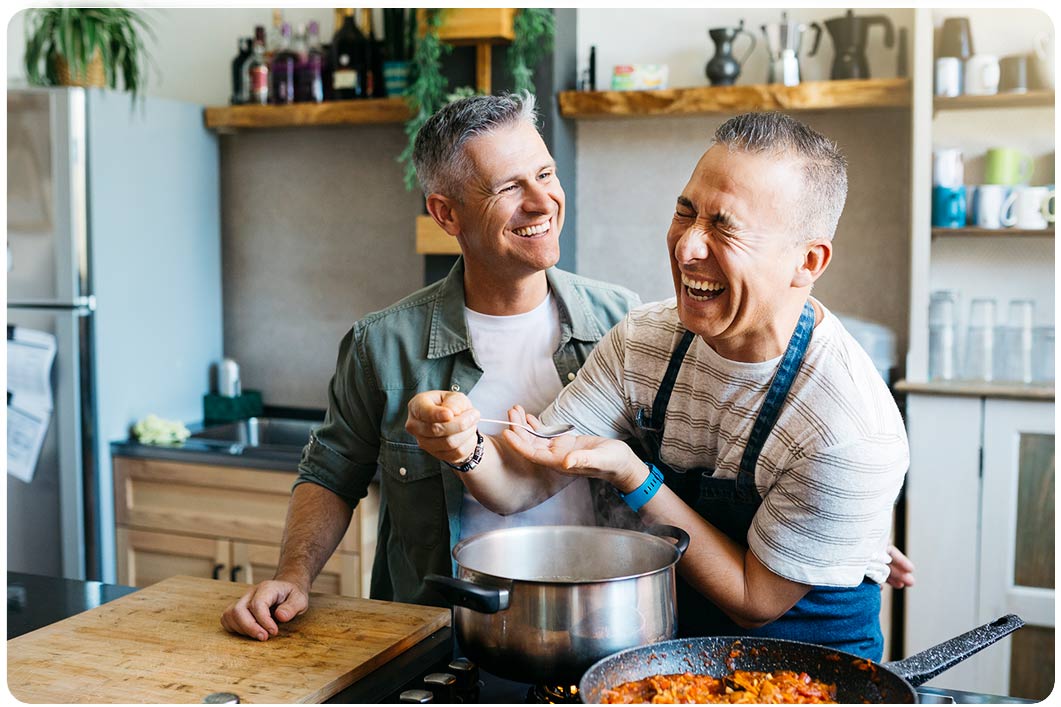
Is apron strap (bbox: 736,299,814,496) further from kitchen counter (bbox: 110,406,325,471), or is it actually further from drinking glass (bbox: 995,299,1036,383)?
kitchen counter (bbox: 110,406,325,471)

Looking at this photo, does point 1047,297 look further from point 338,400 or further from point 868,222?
point 338,400

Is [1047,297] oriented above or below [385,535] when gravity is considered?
above

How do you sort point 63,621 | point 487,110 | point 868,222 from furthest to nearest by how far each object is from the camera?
point 868,222 < point 487,110 < point 63,621

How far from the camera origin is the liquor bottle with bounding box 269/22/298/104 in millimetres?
3727

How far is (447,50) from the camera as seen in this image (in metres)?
3.32

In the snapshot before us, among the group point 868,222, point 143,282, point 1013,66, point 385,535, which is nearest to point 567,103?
point 868,222

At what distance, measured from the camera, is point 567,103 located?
132 inches

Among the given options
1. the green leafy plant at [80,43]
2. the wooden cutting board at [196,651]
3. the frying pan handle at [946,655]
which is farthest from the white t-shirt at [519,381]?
the green leafy plant at [80,43]

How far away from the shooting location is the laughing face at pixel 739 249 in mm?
1332

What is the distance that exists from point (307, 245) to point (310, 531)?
7.78 feet

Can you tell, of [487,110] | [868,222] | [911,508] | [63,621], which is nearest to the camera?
[63,621]

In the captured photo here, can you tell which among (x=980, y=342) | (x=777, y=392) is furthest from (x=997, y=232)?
(x=777, y=392)

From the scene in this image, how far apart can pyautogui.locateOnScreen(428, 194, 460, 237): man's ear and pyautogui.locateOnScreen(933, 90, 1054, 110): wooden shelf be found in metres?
1.81

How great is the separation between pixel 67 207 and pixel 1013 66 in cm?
291
